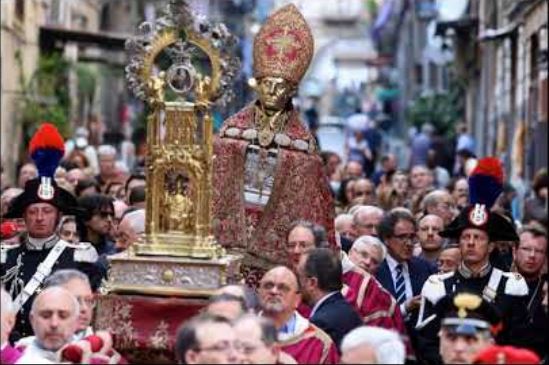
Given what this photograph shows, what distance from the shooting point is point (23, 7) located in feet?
116

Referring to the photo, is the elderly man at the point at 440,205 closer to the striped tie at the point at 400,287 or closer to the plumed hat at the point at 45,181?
the striped tie at the point at 400,287

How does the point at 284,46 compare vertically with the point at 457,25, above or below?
below

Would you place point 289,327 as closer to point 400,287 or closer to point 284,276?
point 284,276

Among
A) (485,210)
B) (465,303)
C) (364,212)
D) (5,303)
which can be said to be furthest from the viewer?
(364,212)

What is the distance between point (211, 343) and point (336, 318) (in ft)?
7.06

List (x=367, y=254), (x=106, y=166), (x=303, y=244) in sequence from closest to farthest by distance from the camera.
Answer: (x=303, y=244) → (x=367, y=254) → (x=106, y=166)

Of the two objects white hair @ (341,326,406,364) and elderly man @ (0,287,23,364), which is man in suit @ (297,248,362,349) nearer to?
white hair @ (341,326,406,364)

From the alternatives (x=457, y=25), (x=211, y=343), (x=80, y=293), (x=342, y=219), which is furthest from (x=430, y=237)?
(x=457, y=25)

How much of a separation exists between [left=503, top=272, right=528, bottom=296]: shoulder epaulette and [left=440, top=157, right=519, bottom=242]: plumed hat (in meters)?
0.38

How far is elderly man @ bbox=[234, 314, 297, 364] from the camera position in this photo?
10250 mm

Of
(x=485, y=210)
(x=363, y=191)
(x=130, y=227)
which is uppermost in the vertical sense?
(x=363, y=191)

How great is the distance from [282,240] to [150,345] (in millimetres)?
2494

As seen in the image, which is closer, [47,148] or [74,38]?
[47,148]

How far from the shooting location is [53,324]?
1110 cm
